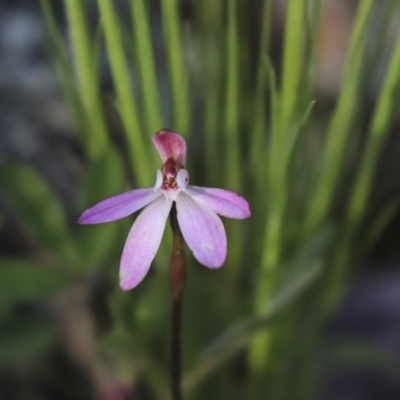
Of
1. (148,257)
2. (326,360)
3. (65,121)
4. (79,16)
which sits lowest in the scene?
(148,257)

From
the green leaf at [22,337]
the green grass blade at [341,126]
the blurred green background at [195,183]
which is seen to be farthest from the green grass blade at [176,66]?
the green leaf at [22,337]

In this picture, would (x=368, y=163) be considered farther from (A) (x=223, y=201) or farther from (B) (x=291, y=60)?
(A) (x=223, y=201)

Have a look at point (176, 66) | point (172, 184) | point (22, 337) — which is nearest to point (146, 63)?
point (176, 66)

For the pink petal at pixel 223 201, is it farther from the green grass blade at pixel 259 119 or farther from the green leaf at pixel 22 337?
the green leaf at pixel 22 337

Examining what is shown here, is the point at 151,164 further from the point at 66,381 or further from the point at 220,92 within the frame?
the point at 66,381

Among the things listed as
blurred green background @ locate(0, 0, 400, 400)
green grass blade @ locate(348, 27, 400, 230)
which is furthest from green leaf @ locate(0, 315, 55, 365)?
green grass blade @ locate(348, 27, 400, 230)

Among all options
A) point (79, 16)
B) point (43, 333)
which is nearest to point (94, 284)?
point (43, 333)
